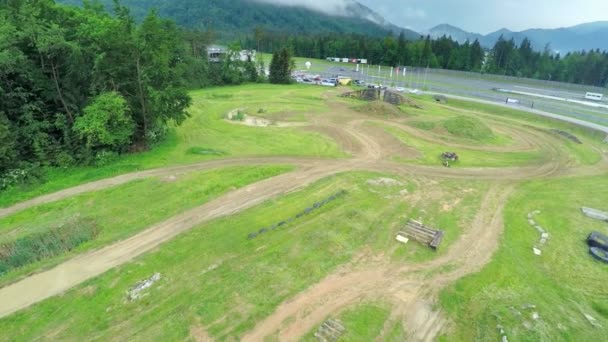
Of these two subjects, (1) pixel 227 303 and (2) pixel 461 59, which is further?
(2) pixel 461 59

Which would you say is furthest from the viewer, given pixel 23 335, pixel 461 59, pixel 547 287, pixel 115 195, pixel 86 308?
pixel 461 59

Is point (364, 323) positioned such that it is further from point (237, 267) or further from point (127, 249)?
point (127, 249)

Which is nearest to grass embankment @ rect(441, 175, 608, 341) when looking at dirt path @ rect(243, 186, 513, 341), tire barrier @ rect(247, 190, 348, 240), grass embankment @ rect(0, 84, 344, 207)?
dirt path @ rect(243, 186, 513, 341)

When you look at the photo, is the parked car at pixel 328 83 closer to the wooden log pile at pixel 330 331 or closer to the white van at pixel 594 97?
the white van at pixel 594 97

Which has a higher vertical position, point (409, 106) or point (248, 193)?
point (409, 106)

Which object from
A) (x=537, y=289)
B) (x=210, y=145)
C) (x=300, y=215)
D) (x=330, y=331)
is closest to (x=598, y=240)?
(x=537, y=289)

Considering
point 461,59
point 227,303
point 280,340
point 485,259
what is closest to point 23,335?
point 227,303

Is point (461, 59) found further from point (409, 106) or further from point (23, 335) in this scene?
point (23, 335)
